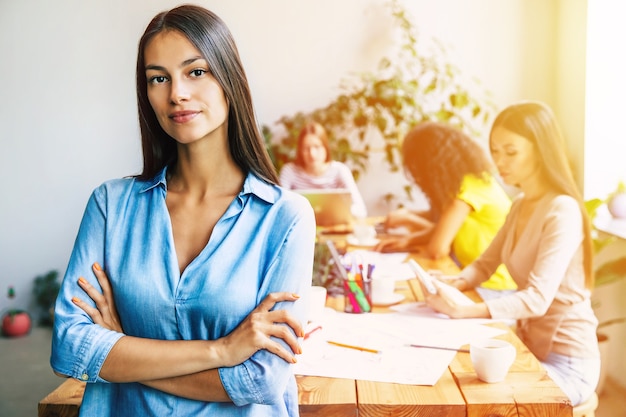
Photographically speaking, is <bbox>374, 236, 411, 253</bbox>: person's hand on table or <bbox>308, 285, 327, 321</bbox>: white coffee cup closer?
<bbox>308, 285, 327, 321</bbox>: white coffee cup

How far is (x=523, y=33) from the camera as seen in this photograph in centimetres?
456

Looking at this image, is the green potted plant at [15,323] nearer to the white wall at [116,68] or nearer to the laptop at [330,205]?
the white wall at [116,68]

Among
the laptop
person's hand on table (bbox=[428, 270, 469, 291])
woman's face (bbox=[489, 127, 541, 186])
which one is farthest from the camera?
the laptop

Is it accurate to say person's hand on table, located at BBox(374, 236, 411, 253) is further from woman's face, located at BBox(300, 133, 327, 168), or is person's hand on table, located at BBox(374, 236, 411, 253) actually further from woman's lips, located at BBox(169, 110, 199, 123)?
woman's lips, located at BBox(169, 110, 199, 123)

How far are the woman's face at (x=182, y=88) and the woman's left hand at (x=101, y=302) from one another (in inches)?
11.6

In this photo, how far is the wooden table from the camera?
1.26m

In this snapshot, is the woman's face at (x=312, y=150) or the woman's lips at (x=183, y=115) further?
the woman's face at (x=312, y=150)

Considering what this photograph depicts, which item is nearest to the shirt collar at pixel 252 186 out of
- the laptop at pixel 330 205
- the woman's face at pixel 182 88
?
the woman's face at pixel 182 88

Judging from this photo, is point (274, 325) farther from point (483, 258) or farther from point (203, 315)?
point (483, 258)

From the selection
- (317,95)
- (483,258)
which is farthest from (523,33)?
(483,258)

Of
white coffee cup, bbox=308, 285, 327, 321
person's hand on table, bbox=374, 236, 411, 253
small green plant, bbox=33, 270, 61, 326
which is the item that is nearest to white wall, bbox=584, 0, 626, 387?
person's hand on table, bbox=374, 236, 411, 253

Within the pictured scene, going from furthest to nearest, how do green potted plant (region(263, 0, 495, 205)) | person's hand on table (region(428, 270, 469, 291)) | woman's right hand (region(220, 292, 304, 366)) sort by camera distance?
green potted plant (region(263, 0, 495, 205))
person's hand on table (region(428, 270, 469, 291))
woman's right hand (region(220, 292, 304, 366))

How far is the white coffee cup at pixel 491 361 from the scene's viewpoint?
1330 mm

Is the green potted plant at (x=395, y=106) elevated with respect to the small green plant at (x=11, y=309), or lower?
elevated
